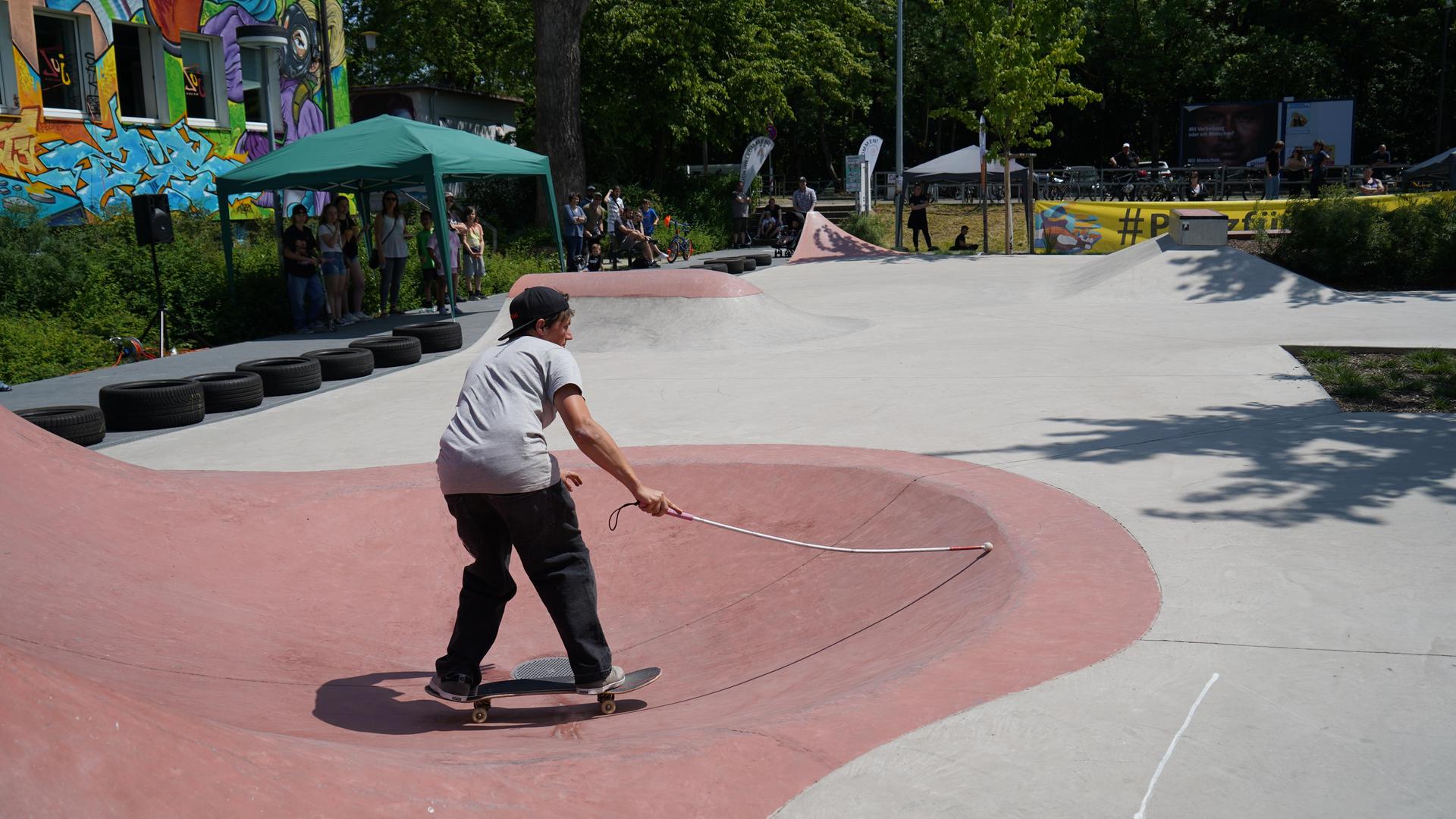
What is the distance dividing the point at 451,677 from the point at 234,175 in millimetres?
13932

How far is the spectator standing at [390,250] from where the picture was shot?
655 inches

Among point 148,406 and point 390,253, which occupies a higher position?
point 390,253

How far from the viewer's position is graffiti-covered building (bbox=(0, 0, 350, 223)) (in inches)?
710

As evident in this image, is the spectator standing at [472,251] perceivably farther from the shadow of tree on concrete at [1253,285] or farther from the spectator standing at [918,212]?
the shadow of tree on concrete at [1253,285]

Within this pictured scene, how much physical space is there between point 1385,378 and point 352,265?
1414 centimetres

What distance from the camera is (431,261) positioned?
60.3 ft

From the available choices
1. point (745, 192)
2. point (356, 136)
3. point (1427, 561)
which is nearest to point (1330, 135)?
point (745, 192)

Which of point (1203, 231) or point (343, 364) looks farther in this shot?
point (1203, 231)

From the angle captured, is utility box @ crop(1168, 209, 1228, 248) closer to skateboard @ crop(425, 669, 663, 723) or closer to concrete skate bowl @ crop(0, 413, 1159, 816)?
concrete skate bowl @ crop(0, 413, 1159, 816)

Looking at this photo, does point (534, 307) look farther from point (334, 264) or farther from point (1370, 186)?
point (1370, 186)

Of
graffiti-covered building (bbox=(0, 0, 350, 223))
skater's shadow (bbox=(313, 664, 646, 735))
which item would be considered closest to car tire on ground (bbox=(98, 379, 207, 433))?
skater's shadow (bbox=(313, 664, 646, 735))

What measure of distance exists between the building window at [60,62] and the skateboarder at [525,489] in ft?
62.2

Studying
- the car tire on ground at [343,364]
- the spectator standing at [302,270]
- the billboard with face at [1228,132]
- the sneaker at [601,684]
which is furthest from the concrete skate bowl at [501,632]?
the billboard with face at [1228,132]

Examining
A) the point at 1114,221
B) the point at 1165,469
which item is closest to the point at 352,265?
the point at 1165,469
